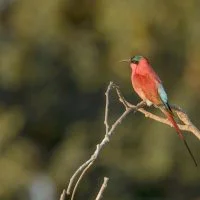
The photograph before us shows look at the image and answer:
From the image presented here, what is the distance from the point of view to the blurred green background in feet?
29.5

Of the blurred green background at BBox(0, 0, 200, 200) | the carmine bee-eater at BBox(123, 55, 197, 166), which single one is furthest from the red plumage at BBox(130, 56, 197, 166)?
the blurred green background at BBox(0, 0, 200, 200)

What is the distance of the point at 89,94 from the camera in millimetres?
9750

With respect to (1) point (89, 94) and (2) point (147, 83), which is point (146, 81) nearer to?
(2) point (147, 83)

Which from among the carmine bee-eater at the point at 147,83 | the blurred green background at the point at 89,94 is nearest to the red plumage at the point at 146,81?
the carmine bee-eater at the point at 147,83

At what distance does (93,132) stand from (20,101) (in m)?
0.90

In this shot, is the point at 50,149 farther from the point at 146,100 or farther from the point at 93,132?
the point at 146,100

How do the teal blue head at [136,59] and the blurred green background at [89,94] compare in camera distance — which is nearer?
the teal blue head at [136,59]

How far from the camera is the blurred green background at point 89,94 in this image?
8984 mm

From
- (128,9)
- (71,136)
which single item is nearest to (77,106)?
(71,136)

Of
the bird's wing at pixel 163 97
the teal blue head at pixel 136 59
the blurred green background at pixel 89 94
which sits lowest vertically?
the blurred green background at pixel 89 94

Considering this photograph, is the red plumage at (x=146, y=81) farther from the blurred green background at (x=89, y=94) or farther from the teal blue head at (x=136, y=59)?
the blurred green background at (x=89, y=94)

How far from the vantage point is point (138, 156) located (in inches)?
366

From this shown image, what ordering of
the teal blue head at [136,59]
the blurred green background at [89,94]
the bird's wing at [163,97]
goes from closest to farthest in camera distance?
the bird's wing at [163,97] → the teal blue head at [136,59] → the blurred green background at [89,94]

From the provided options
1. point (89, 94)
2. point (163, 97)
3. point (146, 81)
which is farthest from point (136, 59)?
point (89, 94)
